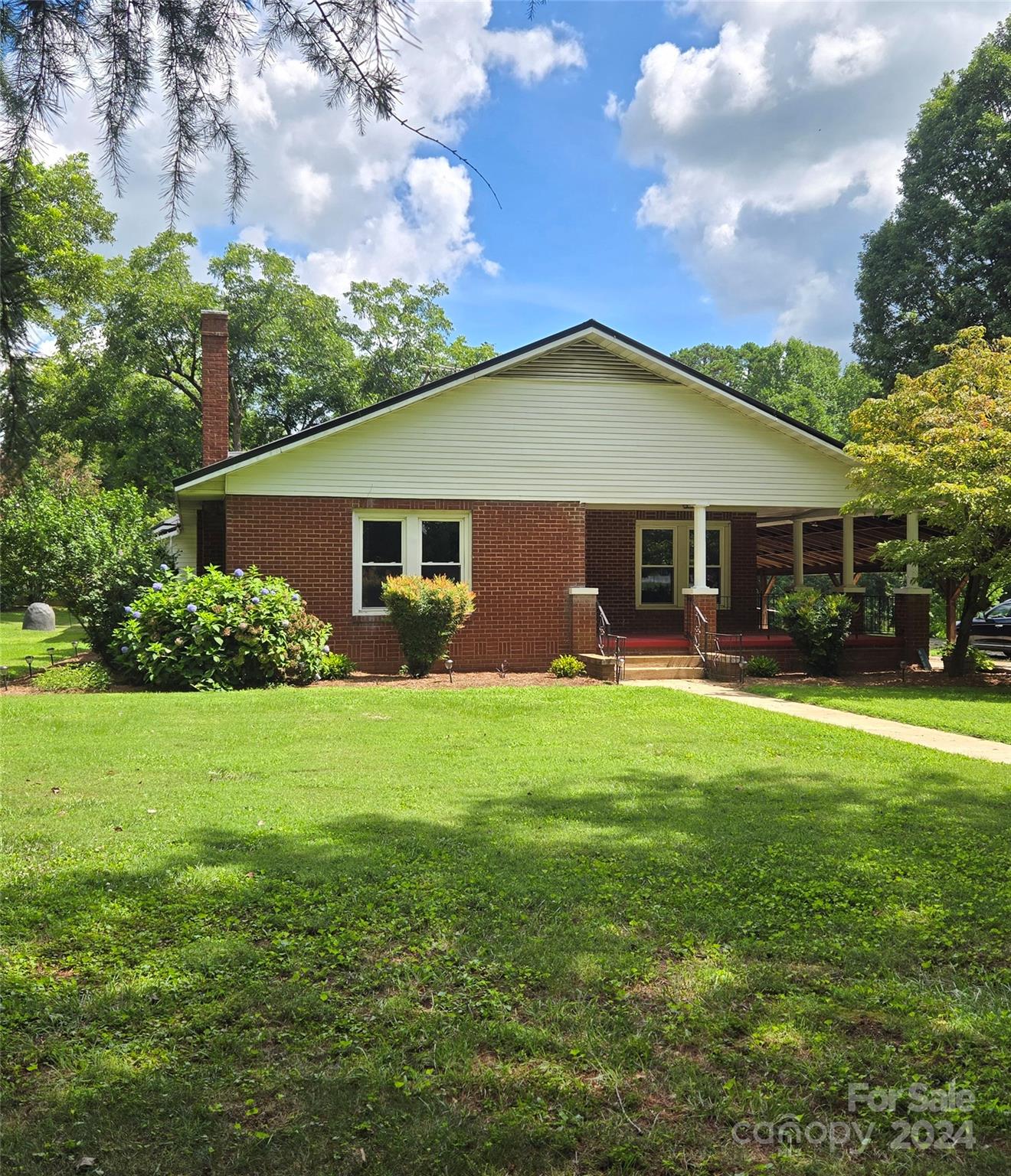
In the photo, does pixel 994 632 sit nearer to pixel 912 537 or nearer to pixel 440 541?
pixel 912 537

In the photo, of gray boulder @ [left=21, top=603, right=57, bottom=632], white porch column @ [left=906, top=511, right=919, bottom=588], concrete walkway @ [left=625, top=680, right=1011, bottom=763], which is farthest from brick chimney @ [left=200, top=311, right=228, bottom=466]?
gray boulder @ [left=21, top=603, right=57, bottom=632]

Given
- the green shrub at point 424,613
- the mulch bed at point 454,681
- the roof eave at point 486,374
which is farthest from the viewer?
the roof eave at point 486,374

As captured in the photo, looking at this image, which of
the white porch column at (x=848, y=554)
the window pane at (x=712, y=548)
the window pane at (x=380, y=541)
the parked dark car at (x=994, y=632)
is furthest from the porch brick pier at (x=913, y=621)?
the window pane at (x=380, y=541)

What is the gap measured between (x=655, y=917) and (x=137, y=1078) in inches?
93.9

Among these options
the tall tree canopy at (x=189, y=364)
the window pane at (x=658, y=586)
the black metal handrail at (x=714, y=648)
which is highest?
the tall tree canopy at (x=189, y=364)

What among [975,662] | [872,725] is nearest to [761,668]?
[975,662]

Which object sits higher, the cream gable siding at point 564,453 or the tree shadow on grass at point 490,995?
the cream gable siding at point 564,453

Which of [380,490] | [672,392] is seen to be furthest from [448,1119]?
[672,392]

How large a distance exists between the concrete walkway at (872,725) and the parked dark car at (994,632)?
1273cm

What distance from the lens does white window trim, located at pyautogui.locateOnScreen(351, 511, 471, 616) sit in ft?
55.7

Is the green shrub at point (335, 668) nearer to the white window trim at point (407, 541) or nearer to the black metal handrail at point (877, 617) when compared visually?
the white window trim at point (407, 541)

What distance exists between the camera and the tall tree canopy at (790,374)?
65.7 meters

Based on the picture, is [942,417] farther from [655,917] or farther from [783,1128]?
[783,1128]

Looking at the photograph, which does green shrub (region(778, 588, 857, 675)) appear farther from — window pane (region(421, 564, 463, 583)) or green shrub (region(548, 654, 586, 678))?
window pane (region(421, 564, 463, 583))
